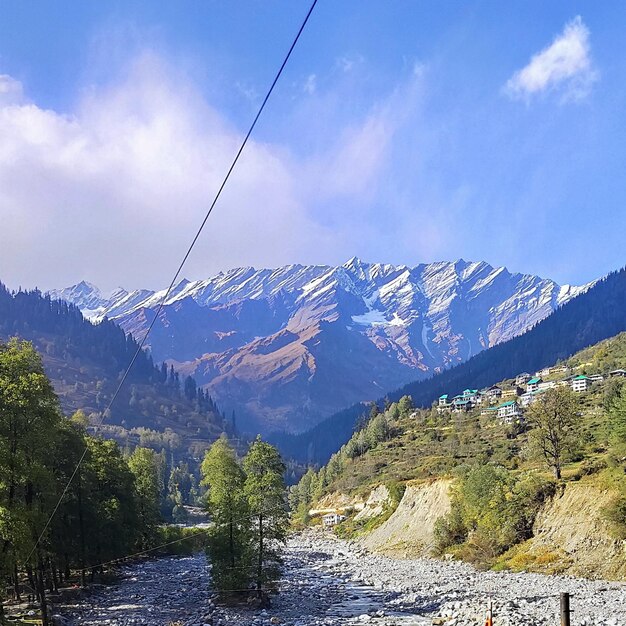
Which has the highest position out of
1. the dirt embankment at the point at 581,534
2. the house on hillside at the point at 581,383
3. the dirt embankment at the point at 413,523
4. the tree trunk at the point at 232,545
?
the house on hillside at the point at 581,383

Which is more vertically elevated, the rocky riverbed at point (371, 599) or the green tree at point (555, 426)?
the green tree at point (555, 426)

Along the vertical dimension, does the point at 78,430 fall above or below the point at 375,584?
above

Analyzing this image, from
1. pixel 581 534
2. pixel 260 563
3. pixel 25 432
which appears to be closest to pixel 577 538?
pixel 581 534

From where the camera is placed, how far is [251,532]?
130ft

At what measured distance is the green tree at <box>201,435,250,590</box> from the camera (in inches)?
1574

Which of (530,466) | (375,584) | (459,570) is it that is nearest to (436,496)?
(530,466)

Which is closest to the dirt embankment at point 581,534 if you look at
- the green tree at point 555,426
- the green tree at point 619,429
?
the green tree at point 619,429

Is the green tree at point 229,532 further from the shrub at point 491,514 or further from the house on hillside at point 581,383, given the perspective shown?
the house on hillside at point 581,383

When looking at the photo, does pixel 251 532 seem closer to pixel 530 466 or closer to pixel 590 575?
pixel 590 575

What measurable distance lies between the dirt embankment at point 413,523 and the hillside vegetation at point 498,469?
8.36 feet

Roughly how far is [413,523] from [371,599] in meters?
42.6

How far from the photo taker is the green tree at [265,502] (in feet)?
130

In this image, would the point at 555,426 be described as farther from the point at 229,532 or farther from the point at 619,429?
the point at 229,532

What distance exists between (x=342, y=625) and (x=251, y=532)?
9.10m
